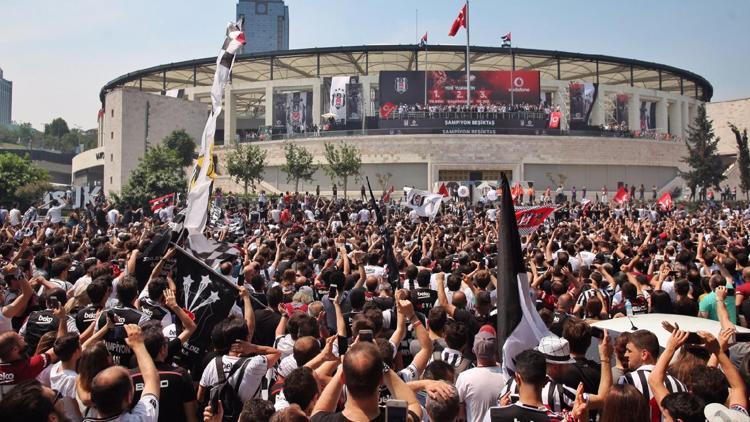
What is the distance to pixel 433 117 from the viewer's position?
60062mm

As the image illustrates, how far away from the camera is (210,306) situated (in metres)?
6.41

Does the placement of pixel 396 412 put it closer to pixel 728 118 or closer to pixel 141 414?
pixel 141 414

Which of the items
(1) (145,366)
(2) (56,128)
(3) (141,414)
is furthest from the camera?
(2) (56,128)

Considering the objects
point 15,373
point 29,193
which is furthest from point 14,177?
point 15,373

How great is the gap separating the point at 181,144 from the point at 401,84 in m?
22.9

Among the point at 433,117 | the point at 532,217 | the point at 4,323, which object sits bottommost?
the point at 4,323

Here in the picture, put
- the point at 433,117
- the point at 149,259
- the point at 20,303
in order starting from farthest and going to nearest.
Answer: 1. the point at 433,117
2. the point at 149,259
3. the point at 20,303

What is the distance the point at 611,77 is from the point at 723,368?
83.1m

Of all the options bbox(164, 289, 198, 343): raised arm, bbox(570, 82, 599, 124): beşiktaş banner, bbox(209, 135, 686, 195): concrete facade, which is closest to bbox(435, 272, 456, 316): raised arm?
bbox(164, 289, 198, 343): raised arm

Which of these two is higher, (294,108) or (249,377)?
(294,108)

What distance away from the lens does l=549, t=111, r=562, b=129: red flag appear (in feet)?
202

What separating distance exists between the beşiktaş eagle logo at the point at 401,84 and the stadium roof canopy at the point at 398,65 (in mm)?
4817

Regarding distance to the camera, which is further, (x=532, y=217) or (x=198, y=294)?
(x=532, y=217)

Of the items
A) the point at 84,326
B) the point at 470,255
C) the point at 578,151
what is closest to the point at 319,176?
the point at 578,151
